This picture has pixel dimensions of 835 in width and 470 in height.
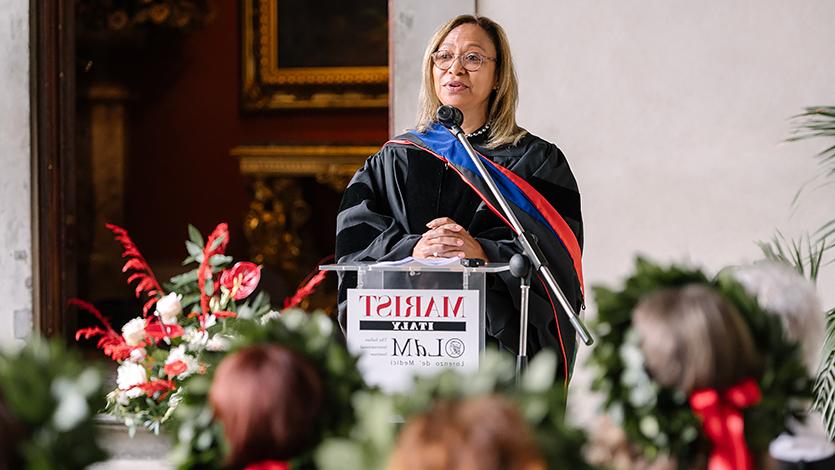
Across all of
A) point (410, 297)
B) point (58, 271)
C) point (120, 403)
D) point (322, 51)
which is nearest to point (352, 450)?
point (410, 297)

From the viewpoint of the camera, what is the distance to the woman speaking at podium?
11.6 feet

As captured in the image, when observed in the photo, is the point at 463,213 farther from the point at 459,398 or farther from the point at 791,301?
the point at 459,398

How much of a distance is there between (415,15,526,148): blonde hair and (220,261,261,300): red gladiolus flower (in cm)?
65

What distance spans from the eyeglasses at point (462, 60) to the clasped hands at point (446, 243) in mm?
501

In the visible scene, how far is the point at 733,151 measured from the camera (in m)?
4.92

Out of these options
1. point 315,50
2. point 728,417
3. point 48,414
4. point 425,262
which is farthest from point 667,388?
point 315,50

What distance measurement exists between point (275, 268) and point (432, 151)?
4.13 meters

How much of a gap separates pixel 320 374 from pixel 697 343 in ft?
1.88

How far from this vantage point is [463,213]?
142 inches

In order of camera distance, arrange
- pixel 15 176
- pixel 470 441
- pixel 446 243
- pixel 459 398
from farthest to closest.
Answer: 1. pixel 15 176
2. pixel 446 243
3. pixel 459 398
4. pixel 470 441

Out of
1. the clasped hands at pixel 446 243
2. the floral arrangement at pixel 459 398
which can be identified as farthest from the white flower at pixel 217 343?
the floral arrangement at pixel 459 398

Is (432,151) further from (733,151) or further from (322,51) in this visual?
(322,51)

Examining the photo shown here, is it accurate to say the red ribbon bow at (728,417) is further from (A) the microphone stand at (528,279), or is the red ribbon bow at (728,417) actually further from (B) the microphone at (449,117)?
(B) the microphone at (449,117)

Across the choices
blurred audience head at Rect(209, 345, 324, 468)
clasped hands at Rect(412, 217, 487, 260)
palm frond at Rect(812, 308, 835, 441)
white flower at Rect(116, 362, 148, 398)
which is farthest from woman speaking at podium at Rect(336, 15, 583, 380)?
blurred audience head at Rect(209, 345, 324, 468)
